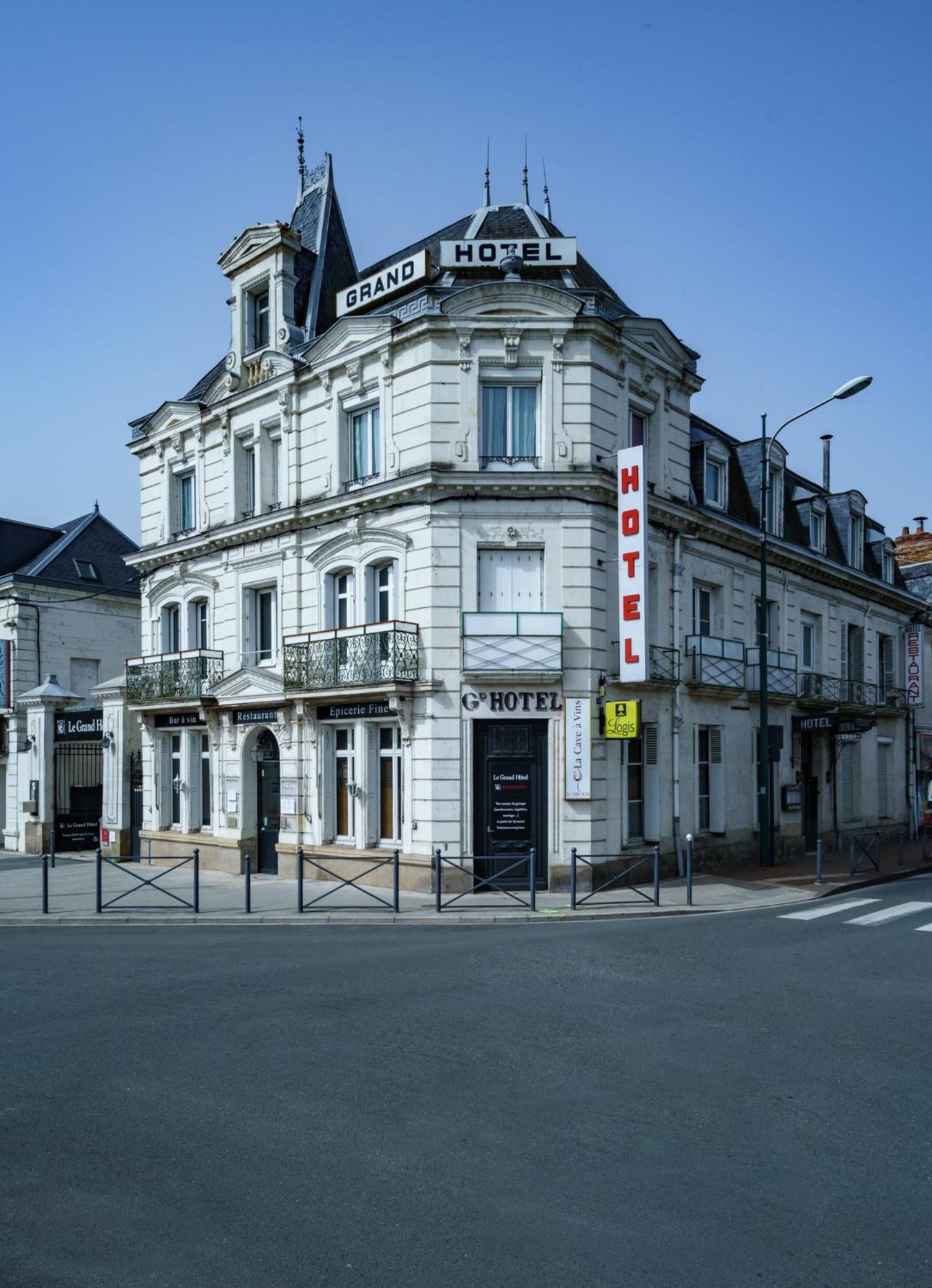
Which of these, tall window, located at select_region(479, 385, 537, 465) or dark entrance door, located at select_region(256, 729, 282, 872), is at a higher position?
tall window, located at select_region(479, 385, 537, 465)

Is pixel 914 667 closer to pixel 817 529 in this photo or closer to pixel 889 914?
pixel 817 529

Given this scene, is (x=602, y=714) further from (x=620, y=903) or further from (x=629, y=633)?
(x=620, y=903)

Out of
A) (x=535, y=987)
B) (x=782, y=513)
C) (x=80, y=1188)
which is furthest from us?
→ (x=782, y=513)

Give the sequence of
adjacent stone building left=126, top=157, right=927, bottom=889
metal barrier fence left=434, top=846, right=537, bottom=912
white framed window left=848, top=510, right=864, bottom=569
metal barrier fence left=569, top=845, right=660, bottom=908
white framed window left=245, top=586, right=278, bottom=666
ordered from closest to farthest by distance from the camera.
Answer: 1. metal barrier fence left=434, top=846, right=537, bottom=912
2. metal barrier fence left=569, top=845, right=660, bottom=908
3. adjacent stone building left=126, top=157, right=927, bottom=889
4. white framed window left=245, top=586, right=278, bottom=666
5. white framed window left=848, top=510, right=864, bottom=569

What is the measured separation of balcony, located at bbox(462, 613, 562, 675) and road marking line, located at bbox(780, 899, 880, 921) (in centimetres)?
548

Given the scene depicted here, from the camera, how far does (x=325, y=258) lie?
2334 cm

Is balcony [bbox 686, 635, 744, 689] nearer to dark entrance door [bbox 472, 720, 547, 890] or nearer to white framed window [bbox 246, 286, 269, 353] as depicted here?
dark entrance door [bbox 472, 720, 547, 890]

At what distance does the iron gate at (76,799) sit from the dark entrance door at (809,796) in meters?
18.7

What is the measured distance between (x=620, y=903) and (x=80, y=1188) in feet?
→ 37.7

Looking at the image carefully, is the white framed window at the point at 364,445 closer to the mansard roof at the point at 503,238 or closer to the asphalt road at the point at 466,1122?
the mansard roof at the point at 503,238

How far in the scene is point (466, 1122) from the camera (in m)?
6.40

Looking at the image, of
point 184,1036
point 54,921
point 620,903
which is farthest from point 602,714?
point 184,1036

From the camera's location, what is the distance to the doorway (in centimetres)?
2119

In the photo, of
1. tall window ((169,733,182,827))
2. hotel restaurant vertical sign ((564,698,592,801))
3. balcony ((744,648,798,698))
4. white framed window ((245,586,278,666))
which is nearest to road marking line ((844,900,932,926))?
hotel restaurant vertical sign ((564,698,592,801))
